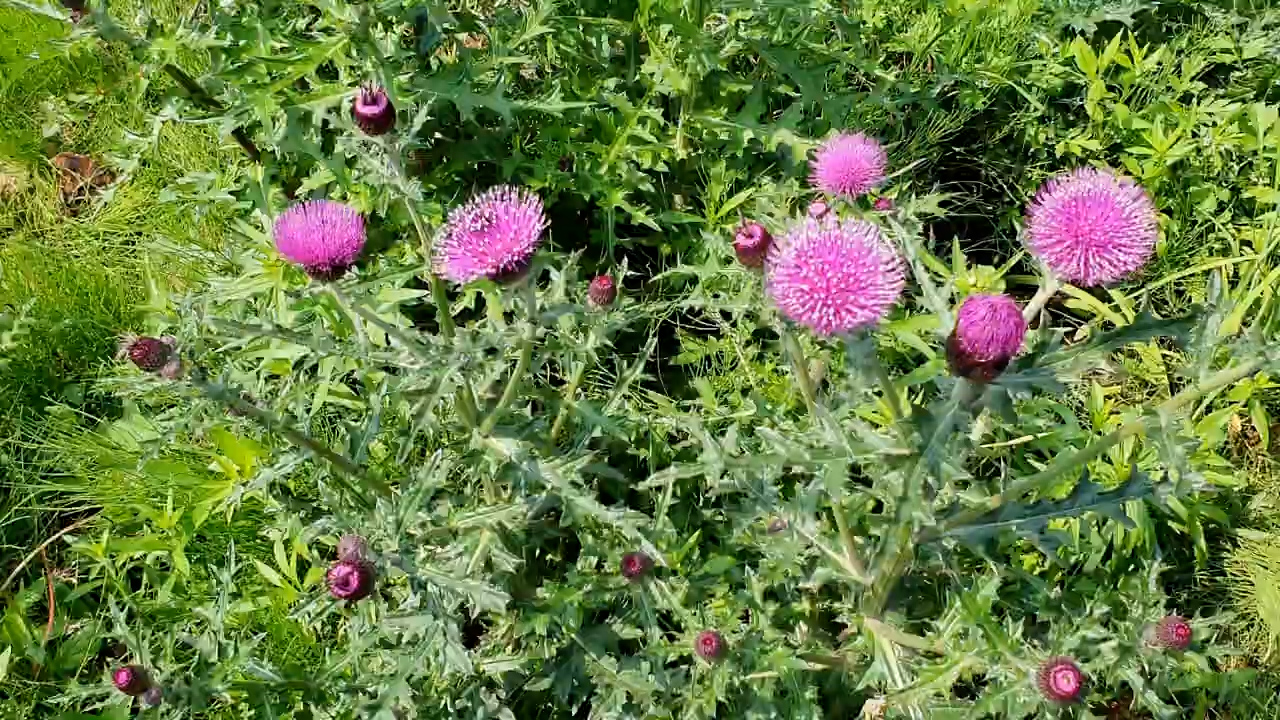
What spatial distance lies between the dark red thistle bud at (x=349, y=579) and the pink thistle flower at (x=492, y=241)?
2.01ft

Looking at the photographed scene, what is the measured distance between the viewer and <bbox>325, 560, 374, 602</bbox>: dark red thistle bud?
1.84 metres

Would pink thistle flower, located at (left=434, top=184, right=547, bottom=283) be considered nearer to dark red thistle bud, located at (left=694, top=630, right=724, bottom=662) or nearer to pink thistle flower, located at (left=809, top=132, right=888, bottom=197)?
pink thistle flower, located at (left=809, top=132, right=888, bottom=197)

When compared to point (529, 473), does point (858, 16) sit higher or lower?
higher

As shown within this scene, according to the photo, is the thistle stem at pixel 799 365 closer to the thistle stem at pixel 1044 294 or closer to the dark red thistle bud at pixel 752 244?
the dark red thistle bud at pixel 752 244

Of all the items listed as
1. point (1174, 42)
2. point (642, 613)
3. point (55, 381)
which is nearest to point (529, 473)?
point (642, 613)

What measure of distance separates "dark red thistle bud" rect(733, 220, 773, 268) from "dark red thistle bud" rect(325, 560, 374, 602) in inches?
38.1

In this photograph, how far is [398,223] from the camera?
9.51ft

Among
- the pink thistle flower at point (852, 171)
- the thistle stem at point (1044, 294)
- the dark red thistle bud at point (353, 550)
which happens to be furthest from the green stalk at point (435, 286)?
the thistle stem at point (1044, 294)

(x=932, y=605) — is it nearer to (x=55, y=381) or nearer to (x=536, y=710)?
(x=536, y=710)

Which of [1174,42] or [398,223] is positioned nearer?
[398,223]

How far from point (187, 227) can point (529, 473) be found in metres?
2.02

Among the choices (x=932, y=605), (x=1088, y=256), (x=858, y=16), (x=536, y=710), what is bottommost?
(x=536, y=710)

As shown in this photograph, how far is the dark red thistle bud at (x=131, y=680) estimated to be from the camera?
1988 mm

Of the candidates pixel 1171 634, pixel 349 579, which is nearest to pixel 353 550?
pixel 349 579
